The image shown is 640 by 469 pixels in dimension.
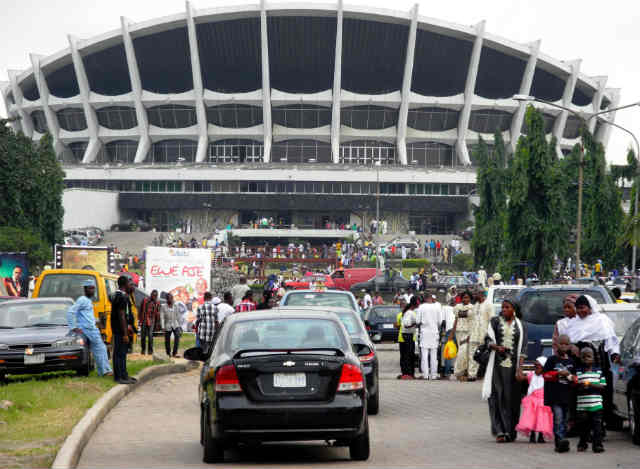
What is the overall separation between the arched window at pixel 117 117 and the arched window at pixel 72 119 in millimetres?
2035

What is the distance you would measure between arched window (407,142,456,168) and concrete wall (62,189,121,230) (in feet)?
95.4

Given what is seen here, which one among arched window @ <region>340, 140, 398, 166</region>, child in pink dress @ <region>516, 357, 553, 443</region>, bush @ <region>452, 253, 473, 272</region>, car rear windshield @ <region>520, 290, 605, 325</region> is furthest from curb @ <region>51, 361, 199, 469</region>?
arched window @ <region>340, 140, 398, 166</region>

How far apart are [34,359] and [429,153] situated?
3253 inches

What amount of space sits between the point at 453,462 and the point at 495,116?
86.4m

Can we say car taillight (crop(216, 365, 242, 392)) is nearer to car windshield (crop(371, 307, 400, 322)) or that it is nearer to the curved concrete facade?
car windshield (crop(371, 307, 400, 322))

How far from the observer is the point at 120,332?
15227 millimetres

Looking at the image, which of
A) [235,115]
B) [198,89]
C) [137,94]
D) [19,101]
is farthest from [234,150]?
[19,101]

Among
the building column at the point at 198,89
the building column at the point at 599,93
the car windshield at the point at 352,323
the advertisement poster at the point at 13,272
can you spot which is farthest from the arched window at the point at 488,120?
the car windshield at the point at 352,323

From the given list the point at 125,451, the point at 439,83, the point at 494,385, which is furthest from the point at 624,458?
the point at 439,83

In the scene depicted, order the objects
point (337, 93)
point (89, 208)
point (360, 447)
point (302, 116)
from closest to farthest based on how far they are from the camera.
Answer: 1. point (360, 447)
2. point (89, 208)
3. point (337, 93)
4. point (302, 116)

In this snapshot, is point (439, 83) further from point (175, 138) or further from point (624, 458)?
point (624, 458)

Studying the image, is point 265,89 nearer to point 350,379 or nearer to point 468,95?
point 468,95

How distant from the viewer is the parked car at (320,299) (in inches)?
670

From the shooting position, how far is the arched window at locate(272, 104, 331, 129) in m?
91.2
